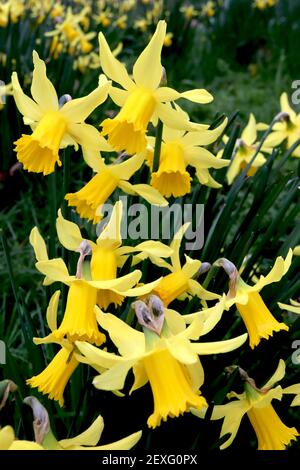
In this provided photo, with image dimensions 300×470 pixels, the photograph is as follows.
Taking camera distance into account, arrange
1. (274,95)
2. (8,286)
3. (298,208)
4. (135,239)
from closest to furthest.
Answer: (135,239) → (298,208) → (8,286) → (274,95)

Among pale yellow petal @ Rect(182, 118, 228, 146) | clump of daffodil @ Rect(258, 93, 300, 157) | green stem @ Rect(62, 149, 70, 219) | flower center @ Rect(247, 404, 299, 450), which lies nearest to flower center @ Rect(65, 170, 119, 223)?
green stem @ Rect(62, 149, 70, 219)

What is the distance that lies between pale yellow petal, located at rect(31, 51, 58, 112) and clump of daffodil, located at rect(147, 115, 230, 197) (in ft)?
0.91

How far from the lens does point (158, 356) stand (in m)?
1.10

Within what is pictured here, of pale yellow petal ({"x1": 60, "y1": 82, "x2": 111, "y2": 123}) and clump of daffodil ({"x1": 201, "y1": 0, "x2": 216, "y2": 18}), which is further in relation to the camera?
clump of daffodil ({"x1": 201, "y1": 0, "x2": 216, "y2": 18})

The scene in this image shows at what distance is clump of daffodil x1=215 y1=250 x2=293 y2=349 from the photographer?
1.30m

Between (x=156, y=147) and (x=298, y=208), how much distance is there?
58cm

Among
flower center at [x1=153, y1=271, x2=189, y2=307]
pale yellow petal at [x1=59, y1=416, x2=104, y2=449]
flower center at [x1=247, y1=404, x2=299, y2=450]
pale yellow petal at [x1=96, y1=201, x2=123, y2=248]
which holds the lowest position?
flower center at [x1=247, y1=404, x2=299, y2=450]

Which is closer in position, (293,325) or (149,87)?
(149,87)

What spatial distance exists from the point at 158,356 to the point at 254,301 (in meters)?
0.32

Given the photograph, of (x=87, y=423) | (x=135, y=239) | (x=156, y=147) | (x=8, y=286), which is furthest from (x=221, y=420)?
(x=8, y=286)

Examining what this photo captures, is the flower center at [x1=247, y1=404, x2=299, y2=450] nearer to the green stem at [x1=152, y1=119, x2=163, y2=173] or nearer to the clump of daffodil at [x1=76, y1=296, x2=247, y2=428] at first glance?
the clump of daffodil at [x1=76, y1=296, x2=247, y2=428]

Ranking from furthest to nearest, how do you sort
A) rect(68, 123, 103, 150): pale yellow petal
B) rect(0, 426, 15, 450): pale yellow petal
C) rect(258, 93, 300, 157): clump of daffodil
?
rect(258, 93, 300, 157): clump of daffodil < rect(68, 123, 103, 150): pale yellow petal < rect(0, 426, 15, 450): pale yellow petal

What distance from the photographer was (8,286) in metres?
2.53
